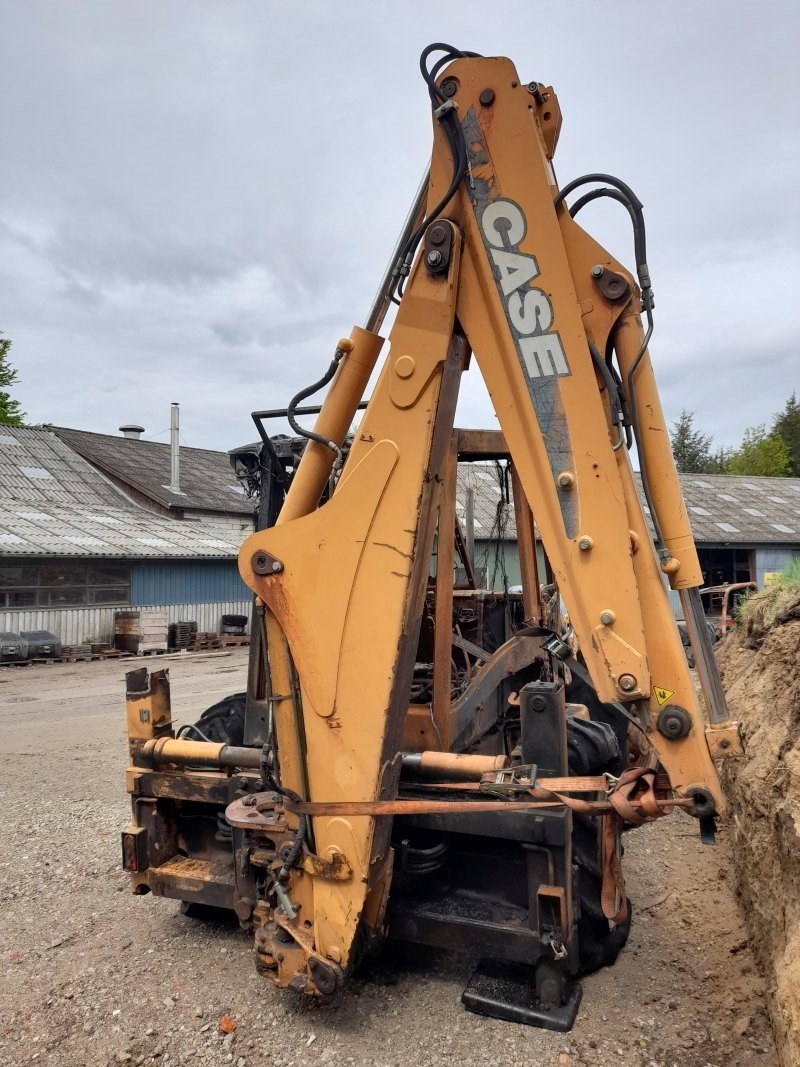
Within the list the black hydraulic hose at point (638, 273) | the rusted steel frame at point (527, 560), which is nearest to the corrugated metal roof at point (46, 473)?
the rusted steel frame at point (527, 560)

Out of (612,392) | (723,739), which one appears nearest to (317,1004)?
(723,739)

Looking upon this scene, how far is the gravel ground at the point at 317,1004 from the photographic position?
113 inches

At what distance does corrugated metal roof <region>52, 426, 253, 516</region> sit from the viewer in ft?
81.8

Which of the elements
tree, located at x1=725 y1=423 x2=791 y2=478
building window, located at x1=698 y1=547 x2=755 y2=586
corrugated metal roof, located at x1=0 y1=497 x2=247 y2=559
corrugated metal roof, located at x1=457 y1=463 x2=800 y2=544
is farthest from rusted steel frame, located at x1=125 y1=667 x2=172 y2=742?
tree, located at x1=725 y1=423 x2=791 y2=478

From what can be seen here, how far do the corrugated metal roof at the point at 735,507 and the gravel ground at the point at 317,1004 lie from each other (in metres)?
18.1

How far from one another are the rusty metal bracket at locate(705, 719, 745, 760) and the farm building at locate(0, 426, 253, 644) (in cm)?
1734

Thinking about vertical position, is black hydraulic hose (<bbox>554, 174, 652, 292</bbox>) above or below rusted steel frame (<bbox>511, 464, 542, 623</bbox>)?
above

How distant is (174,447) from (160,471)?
1.26 meters

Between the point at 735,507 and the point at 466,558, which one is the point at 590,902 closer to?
the point at 466,558

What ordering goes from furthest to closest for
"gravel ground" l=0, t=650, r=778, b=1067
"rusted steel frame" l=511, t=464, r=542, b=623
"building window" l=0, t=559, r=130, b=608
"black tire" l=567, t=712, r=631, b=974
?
"building window" l=0, t=559, r=130, b=608, "rusted steel frame" l=511, t=464, r=542, b=623, "black tire" l=567, t=712, r=631, b=974, "gravel ground" l=0, t=650, r=778, b=1067

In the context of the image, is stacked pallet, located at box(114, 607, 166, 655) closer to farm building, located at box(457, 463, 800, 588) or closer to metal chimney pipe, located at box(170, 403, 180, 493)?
metal chimney pipe, located at box(170, 403, 180, 493)

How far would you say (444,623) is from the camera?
3730 mm

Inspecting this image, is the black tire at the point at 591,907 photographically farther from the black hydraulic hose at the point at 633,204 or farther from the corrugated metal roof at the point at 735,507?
the corrugated metal roof at the point at 735,507

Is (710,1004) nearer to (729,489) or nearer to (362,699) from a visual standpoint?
(362,699)
